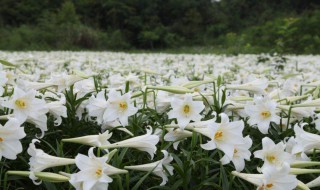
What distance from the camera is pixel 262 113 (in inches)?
72.4

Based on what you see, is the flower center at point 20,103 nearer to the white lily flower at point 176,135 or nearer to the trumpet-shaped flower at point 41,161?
the trumpet-shaped flower at point 41,161

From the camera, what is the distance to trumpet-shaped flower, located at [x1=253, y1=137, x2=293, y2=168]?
1.54 m

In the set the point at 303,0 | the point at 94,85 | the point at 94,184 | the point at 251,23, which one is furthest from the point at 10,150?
the point at 303,0

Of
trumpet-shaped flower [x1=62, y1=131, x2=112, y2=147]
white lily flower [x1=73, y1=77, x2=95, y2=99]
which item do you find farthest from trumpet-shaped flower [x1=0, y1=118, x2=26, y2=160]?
white lily flower [x1=73, y1=77, x2=95, y2=99]

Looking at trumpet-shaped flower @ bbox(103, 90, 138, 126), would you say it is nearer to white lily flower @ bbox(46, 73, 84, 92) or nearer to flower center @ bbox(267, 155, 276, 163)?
white lily flower @ bbox(46, 73, 84, 92)

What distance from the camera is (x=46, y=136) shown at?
1921 mm

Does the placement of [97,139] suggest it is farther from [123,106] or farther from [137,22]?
[137,22]

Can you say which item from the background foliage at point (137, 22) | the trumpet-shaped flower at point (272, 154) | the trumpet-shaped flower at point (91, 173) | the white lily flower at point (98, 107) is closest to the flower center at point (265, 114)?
the trumpet-shaped flower at point (272, 154)

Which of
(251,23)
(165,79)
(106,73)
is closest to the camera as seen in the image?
(165,79)

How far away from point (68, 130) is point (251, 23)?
37077 mm

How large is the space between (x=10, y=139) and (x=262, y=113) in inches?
42.9

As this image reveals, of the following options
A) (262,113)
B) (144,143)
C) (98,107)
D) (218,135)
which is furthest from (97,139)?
(262,113)

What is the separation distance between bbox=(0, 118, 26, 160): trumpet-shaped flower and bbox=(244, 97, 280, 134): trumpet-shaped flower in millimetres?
998

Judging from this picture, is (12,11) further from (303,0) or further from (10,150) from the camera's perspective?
(10,150)
